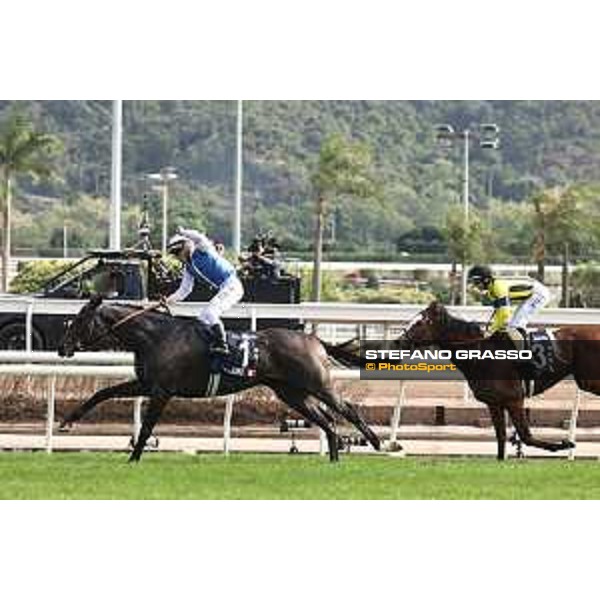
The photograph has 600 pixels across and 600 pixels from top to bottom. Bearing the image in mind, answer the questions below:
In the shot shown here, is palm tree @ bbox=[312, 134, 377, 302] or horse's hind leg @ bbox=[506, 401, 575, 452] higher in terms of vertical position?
palm tree @ bbox=[312, 134, 377, 302]

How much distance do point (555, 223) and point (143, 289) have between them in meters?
25.6

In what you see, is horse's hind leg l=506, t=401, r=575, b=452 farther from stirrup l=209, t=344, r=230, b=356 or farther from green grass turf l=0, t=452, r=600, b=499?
stirrup l=209, t=344, r=230, b=356

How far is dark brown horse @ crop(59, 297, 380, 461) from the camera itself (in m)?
14.6

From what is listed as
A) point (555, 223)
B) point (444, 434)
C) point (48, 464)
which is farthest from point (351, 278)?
point (48, 464)

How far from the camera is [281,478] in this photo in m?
13.5

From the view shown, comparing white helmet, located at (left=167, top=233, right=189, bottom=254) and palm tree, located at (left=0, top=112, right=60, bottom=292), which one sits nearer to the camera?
white helmet, located at (left=167, top=233, right=189, bottom=254)

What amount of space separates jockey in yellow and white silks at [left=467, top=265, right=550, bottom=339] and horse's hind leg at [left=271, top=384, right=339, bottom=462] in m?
1.60

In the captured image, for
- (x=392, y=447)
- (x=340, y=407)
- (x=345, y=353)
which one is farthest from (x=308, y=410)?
(x=392, y=447)

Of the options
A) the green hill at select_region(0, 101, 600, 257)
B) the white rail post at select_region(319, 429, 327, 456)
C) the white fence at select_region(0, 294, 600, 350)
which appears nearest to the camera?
the white rail post at select_region(319, 429, 327, 456)

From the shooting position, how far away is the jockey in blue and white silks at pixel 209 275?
574 inches

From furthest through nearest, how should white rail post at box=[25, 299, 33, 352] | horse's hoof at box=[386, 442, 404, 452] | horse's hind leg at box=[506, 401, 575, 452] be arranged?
white rail post at box=[25, 299, 33, 352]
horse's hoof at box=[386, 442, 404, 452]
horse's hind leg at box=[506, 401, 575, 452]

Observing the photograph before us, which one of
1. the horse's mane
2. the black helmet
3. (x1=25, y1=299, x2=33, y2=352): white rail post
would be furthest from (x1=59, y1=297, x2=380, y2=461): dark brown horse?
(x1=25, y1=299, x2=33, y2=352): white rail post

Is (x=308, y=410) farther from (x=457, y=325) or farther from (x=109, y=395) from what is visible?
(x=109, y=395)

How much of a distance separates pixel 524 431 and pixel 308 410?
6.03 ft
